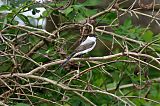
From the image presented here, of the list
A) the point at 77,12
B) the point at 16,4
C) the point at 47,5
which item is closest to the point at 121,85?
the point at 77,12

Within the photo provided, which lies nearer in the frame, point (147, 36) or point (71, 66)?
point (71, 66)

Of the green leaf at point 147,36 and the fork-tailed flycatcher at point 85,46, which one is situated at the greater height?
the green leaf at point 147,36

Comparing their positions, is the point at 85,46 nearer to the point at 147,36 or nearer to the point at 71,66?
the point at 71,66

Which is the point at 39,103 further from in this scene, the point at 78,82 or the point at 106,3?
the point at 106,3

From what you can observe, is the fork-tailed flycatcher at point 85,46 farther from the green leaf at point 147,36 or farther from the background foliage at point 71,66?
the green leaf at point 147,36

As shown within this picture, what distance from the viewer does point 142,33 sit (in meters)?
2.71

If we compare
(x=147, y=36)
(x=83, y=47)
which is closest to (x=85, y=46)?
(x=83, y=47)

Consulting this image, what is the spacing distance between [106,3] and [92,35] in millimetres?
1139

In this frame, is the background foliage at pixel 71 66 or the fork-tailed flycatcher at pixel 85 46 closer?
the background foliage at pixel 71 66

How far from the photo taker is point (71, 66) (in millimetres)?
2543

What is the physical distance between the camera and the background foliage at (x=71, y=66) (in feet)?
7.84

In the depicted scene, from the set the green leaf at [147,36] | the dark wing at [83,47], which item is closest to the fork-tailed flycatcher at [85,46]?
the dark wing at [83,47]

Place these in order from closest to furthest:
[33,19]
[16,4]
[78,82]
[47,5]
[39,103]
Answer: [39,103], [78,82], [47,5], [16,4], [33,19]

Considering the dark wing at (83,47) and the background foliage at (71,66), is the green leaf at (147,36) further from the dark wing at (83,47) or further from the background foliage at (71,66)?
the dark wing at (83,47)
